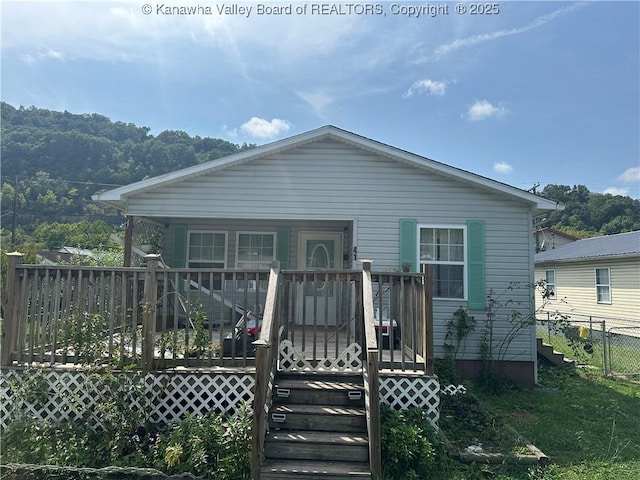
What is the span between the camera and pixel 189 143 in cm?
3000

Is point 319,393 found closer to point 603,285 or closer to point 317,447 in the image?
point 317,447

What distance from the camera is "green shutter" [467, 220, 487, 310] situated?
6855 mm

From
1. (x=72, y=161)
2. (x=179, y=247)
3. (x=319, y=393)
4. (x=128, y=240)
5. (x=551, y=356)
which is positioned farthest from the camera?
(x=72, y=161)

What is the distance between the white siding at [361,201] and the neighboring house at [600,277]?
595 centimetres

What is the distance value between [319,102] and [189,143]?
21.8m

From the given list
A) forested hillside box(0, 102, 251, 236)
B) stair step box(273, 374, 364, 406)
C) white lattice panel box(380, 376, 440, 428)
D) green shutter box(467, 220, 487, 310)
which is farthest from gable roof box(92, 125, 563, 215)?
forested hillside box(0, 102, 251, 236)

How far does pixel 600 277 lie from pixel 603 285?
349mm

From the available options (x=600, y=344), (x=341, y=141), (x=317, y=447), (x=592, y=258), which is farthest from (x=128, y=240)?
(x=592, y=258)

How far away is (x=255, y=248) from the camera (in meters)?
8.80

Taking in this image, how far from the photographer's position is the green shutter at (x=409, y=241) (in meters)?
6.98

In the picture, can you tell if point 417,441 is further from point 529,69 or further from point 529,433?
point 529,69

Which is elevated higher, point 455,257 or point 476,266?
point 455,257

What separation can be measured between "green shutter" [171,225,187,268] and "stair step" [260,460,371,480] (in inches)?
237

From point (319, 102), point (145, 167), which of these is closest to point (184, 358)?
point (319, 102)
